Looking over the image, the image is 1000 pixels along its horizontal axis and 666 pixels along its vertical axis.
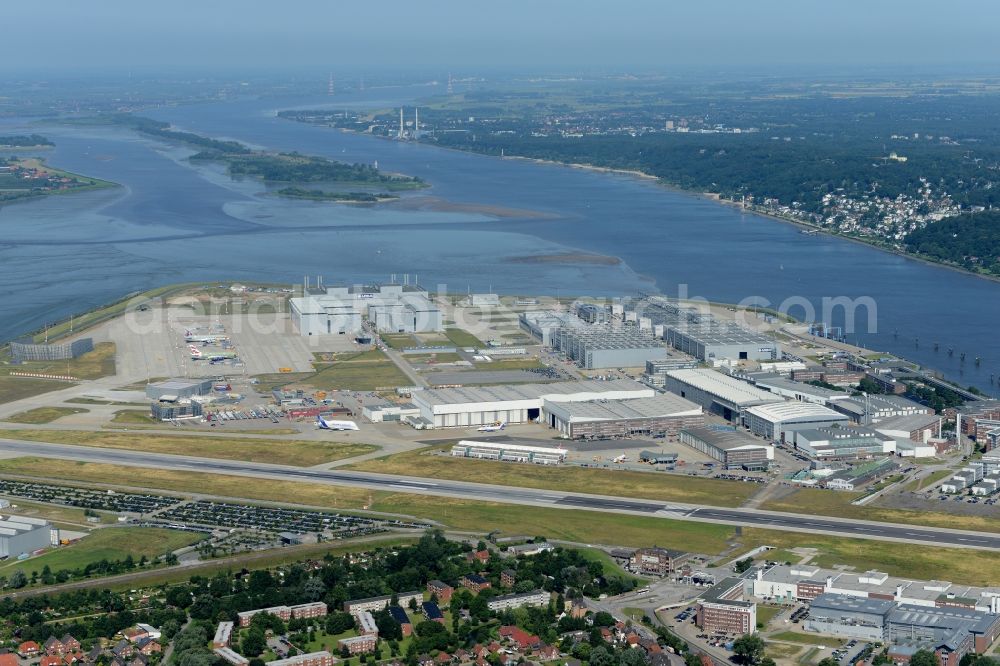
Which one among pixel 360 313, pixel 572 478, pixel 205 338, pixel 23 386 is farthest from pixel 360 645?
pixel 360 313

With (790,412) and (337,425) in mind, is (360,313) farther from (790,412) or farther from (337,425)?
(790,412)

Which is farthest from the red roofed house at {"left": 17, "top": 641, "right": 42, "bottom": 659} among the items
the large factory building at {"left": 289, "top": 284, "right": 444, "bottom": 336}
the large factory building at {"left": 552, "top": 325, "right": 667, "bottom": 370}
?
the large factory building at {"left": 289, "top": 284, "right": 444, "bottom": 336}

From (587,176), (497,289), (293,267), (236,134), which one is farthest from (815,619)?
(236,134)

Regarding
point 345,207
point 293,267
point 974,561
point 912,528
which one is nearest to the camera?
point 974,561

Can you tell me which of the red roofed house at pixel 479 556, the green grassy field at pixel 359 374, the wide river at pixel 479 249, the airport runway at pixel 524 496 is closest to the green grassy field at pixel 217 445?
the airport runway at pixel 524 496

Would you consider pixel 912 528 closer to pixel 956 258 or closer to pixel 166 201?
pixel 956 258
